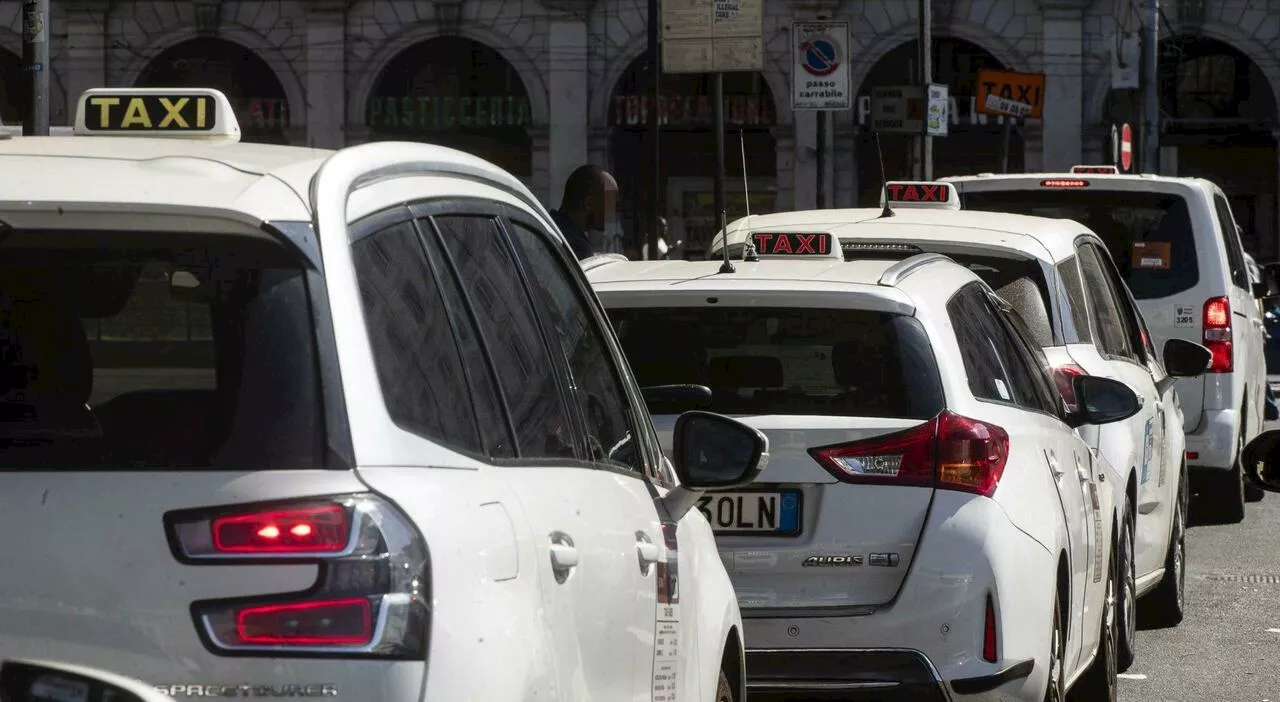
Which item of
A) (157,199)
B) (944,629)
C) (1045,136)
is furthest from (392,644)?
(1045,136)

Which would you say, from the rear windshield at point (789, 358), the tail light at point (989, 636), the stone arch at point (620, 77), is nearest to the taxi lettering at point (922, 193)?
the rear windshield at point (789, 358)

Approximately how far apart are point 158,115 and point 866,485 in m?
2.63

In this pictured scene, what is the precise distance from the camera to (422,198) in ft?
9.68

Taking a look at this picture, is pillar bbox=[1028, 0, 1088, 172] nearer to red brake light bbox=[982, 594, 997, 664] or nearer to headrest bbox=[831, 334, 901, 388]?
headrest bbox=[831, 334, 901, 388]

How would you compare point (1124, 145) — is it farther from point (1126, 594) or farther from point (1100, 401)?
point (1100, 401)

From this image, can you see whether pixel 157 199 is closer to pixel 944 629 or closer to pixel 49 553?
pixel 49 553

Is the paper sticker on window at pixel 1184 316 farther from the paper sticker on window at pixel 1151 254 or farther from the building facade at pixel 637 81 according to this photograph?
the building facade at pixel 637 81

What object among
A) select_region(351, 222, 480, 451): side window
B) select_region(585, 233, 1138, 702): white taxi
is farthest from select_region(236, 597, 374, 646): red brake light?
select_region(585, 233, 1138, 702): white taxi

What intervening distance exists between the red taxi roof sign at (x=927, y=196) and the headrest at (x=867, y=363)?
4507 millimetres

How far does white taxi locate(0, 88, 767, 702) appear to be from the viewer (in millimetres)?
2322

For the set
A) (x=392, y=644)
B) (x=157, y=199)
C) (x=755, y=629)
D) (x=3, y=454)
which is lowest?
(x=755, y=629)

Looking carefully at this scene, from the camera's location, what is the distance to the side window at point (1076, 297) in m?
8.09

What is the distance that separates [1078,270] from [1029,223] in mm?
267

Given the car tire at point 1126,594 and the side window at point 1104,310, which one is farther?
the side window at point 1104,310
